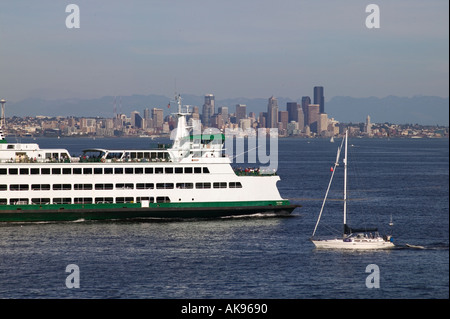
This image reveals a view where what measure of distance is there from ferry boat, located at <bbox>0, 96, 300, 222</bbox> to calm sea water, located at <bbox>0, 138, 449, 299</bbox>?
1.12 m

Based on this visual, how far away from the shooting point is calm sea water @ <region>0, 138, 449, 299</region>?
3322 centimetres

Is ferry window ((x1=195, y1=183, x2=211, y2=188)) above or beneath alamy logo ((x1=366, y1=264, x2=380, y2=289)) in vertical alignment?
above

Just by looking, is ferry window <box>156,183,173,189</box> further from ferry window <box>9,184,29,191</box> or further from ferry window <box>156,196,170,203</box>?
ferry window <box>9,184,29,191</box>

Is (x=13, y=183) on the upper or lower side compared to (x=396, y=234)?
upper

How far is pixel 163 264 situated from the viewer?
124 feet

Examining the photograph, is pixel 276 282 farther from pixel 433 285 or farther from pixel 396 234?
pixel 396 234

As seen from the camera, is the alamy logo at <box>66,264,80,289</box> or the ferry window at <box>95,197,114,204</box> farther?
the ferry window at <box>95,197,114,204</box>

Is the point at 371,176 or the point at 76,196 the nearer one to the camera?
the point at 76,196

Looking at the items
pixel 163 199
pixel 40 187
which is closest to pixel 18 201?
pixel 40 187

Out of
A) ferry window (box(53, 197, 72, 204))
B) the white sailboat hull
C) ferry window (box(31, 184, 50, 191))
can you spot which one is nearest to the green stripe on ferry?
ferry window (box(53, 197, 72, 204))

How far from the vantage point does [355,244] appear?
4184 centimetres

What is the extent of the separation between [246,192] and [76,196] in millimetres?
12014

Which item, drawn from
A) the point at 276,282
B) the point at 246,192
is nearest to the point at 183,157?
the point at 246,192

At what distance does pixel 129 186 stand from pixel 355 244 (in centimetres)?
1751
